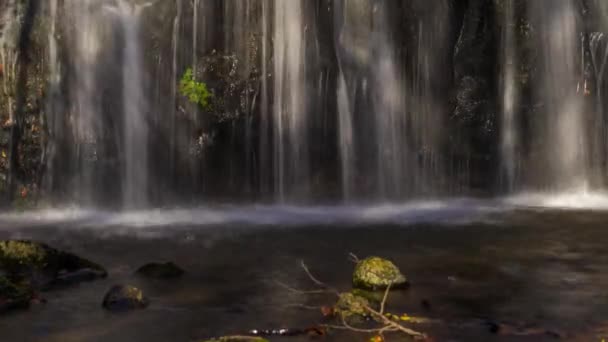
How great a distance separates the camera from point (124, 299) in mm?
6203

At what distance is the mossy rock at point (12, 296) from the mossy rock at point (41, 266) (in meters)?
0.39

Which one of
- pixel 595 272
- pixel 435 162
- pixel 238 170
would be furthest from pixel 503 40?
pixel 595 272

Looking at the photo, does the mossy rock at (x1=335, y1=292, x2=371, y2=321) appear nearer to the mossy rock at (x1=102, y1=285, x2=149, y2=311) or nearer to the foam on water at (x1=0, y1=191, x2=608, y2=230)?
the mossy rock at (x1=102, y1=285, x2=149, y2=311)

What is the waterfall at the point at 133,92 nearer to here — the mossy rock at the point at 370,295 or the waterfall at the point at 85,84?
the waterfall at the point at 85,84

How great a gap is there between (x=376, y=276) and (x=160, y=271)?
1.95 m

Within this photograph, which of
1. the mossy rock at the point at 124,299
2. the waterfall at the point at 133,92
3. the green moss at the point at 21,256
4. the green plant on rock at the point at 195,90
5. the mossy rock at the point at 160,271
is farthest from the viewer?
the waterfall at the point at 133,92

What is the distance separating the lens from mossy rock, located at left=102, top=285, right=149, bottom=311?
20.2 ft

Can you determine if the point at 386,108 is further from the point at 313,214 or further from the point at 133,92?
the point at 133,92

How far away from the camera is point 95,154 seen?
12.8m

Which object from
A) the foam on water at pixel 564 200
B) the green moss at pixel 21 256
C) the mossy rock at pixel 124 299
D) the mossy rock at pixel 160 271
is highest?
the foam on water at pixel 564 200

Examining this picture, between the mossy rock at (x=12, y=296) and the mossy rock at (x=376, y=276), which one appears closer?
the mossy rock at (x=12, y=296)

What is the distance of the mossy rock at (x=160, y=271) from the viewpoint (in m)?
7.18

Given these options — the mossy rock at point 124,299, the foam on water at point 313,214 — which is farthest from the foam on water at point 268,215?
the mossy rock at point 124,299

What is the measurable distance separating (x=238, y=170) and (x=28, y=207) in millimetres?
3217
